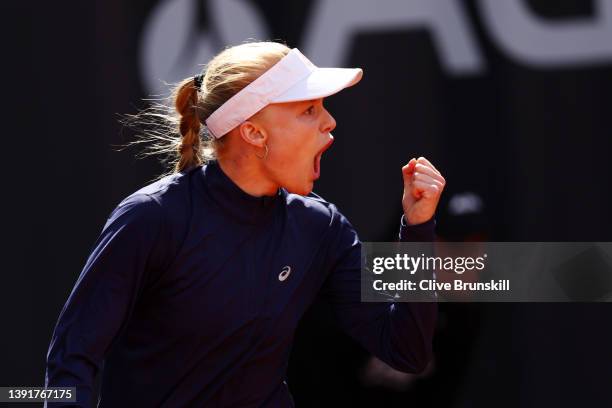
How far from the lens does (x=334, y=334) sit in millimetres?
3451

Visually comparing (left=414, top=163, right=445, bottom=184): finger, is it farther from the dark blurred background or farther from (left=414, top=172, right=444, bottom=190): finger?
the dark blurred background

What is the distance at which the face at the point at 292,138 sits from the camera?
2.09 m

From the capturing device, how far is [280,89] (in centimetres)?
207

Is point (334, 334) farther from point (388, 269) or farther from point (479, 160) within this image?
point (388, 269)

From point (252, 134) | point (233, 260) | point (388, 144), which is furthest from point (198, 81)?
point (388, 144)

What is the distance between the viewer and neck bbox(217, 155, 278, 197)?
6.99 ft

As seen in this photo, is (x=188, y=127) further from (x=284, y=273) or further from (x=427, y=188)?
(x=427, y=188)

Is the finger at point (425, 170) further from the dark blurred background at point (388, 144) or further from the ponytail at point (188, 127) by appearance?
the dark blurred background at point (388, 144)

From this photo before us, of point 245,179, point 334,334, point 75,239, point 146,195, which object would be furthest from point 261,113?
point 75,239

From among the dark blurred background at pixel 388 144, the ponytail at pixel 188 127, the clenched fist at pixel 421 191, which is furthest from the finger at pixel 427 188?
the dark blurred background at pixel 388 144

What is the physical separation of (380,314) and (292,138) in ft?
1.44

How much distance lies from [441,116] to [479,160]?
20cm

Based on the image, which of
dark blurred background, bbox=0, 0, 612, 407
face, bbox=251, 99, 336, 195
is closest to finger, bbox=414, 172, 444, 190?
face, bbox=251, 99, 336, 195

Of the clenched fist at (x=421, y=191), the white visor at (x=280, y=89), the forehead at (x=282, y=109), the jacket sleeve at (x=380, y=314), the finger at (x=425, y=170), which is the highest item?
the white visor at (x=280, y=89)
